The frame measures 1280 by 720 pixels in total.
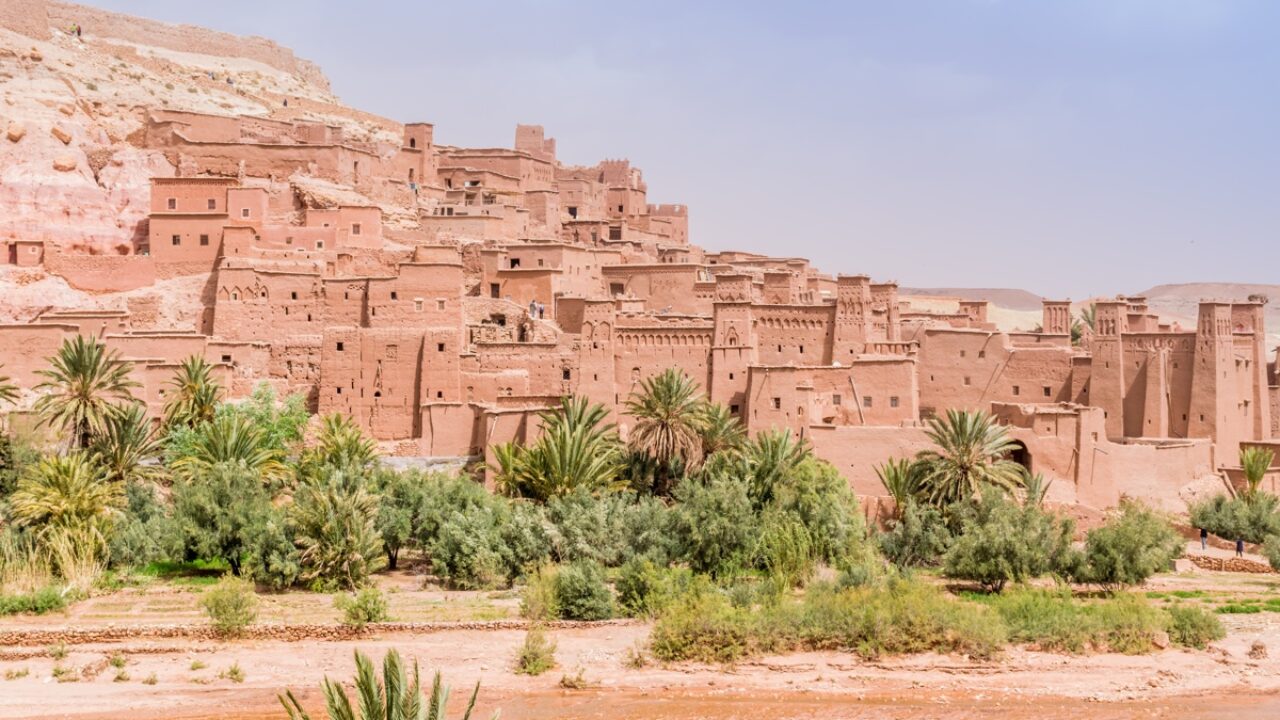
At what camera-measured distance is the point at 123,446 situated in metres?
26.8

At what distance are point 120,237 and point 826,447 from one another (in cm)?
1792

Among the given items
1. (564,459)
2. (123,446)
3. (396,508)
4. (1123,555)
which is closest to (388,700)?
(396,508)

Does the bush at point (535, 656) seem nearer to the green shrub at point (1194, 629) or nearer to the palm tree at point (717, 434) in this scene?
the palm tree at point (717, 434)

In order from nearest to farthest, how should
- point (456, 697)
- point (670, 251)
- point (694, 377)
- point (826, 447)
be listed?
point (456, 697)
point (826, 447)
point (694, 377)
point (670, 251)

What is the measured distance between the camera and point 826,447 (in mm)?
28203

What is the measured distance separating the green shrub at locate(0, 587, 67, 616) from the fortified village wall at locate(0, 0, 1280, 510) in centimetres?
671

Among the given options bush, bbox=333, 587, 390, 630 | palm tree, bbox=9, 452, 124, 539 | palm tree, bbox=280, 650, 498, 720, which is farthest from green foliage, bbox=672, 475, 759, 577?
palm tree, bbox=280, 650, 498, 720

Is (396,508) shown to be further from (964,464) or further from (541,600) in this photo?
(964,464)

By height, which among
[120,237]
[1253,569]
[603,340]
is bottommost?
[1253,569]

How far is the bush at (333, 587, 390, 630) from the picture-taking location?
72.5 ft

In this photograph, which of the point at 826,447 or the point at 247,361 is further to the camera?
the point at 247,361

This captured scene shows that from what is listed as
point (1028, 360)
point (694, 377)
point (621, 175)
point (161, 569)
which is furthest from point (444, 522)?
point (621, 175)

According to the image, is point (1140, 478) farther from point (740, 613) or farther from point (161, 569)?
point (161, 569)

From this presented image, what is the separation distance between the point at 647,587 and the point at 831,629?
321 centimetres
